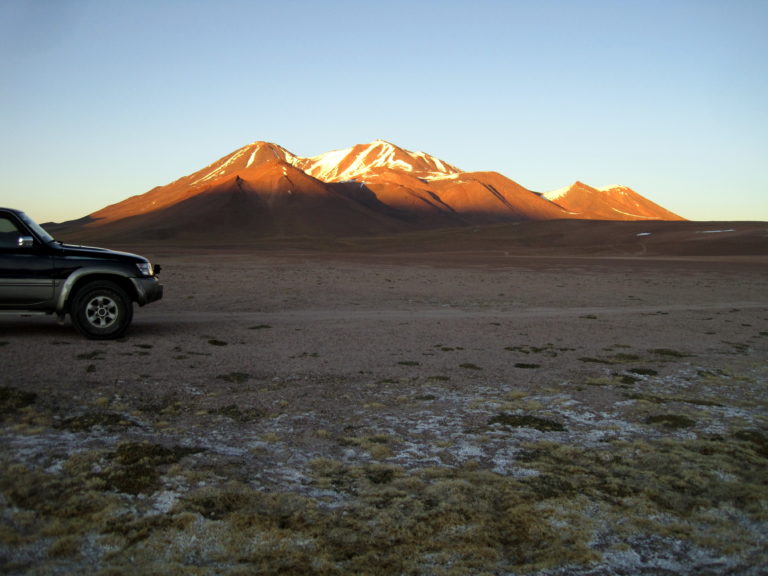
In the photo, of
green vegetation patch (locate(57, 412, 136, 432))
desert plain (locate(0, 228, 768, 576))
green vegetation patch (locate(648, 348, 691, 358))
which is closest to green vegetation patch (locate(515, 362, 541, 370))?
desert plain (locate(0, 228, 768, 576))

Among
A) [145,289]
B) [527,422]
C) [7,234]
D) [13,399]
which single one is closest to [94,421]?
[13,399]

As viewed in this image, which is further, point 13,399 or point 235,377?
point 235,377

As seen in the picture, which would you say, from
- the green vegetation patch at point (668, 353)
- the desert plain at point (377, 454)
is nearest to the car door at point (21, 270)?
the desert plain at point (377, 454)

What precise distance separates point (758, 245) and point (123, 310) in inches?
2524

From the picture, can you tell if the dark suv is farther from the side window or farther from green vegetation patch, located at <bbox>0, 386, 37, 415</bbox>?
green vegetation patch, located at <bbox>0, 386, 37, 415</bbox>

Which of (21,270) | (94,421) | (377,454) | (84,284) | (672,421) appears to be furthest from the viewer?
(84,284)

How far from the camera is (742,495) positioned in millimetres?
4633

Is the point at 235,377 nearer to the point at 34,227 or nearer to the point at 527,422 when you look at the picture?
the point at 527,422

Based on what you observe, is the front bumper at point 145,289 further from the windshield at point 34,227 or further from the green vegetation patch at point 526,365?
the green vegetation patch at point 526,365

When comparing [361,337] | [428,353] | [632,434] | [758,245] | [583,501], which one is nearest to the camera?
[583,501]

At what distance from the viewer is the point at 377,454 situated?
5320 millimetres

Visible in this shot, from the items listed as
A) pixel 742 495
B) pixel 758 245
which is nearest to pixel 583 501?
pixel 742 495

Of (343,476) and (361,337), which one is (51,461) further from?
(361,337)

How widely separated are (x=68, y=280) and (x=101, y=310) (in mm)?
660
